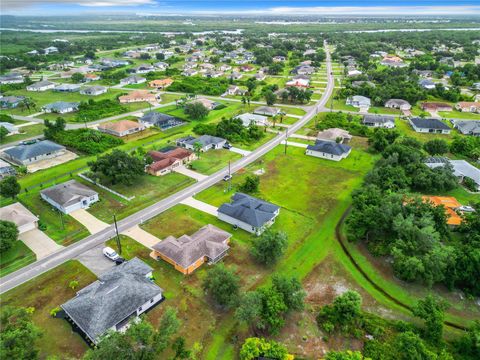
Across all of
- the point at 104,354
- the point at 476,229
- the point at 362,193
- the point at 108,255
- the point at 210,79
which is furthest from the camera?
the point at 210,79

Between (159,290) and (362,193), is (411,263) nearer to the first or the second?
(362,193)

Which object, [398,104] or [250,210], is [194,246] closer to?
[250,210]

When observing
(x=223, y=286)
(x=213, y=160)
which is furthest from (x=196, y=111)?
(x=223, y=286)

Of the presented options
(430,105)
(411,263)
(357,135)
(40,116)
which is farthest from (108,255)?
(430,105)

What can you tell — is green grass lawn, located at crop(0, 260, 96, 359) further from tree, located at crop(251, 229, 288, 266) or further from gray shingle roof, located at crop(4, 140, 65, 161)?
gray shingle roof, located at crop(4, 140, 65, 161)

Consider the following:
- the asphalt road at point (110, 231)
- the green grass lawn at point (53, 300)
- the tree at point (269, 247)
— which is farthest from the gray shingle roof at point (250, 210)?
the green grass lawn at point (53, 300)

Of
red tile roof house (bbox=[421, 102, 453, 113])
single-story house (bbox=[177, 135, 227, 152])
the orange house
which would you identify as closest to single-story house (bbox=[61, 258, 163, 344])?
the orange house
